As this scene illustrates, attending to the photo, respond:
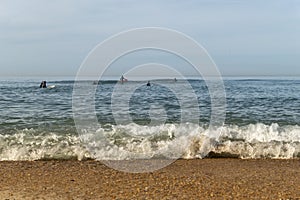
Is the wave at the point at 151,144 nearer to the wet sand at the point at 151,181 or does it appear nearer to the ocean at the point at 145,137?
the ocean at the point at 145,137

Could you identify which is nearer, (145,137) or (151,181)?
(151,181)

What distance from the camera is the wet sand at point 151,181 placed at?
6.72 meters

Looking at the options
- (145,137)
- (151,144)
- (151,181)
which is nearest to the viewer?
(151,181)

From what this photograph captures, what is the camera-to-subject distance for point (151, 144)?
12109 millimetres

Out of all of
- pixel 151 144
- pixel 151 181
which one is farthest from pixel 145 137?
pixel 151 181

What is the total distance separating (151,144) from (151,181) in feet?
15.0

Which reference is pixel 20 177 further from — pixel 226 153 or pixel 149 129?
pixel 149 129

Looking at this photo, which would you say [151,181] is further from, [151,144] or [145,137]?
[145,137]

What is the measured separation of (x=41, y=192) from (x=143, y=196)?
5.55ft

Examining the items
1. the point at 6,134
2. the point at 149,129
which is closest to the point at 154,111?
the point at 149,129

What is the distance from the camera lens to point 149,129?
1444cm

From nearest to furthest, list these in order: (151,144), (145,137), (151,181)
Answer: (151,181) → (151,144) → (145,137)

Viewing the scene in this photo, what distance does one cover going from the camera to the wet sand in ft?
22.0

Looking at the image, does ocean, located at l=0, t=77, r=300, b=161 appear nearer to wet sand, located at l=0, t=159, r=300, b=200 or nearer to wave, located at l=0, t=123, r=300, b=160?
wave, located at l=0, t=123, r=300, b=160
